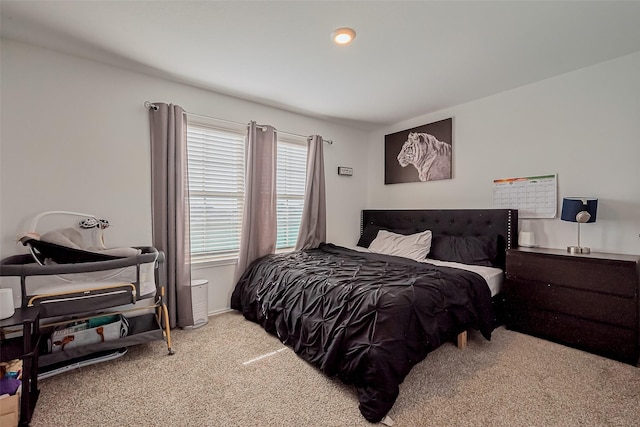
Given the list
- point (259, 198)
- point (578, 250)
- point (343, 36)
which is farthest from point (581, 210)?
point (259, 198)

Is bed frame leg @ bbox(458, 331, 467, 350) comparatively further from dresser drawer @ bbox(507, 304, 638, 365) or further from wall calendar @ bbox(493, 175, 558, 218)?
wall calendar @ bbox(493, 175, 558, 218)

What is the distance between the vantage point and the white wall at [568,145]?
224cm

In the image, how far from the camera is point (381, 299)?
1.66 metres

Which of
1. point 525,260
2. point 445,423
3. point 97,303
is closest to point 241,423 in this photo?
point 445,423

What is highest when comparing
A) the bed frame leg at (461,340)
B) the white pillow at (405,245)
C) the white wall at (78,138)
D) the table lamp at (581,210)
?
the white wall at (78,138)

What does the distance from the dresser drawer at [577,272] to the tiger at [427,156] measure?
4.24 feet

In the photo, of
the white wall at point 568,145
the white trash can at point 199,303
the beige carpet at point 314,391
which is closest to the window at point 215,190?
the white trash can at point 199,303

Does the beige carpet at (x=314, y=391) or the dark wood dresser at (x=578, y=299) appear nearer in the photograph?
the beige carpet at (x=314, y=391)

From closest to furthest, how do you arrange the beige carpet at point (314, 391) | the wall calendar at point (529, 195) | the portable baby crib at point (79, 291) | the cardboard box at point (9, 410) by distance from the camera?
the cardboard box at point (9, 410) → the beige carpet at point (314, 391) → the portable baby crib at point (79, 291) → the wall calendar at point (529, 195)

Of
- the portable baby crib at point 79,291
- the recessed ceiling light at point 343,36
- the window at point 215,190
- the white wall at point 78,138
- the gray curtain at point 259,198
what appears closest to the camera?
the portable baby crib at point 79,291

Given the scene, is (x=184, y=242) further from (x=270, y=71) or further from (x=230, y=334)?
(x=270, y=71)

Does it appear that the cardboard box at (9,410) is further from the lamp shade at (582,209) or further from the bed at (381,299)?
the lamp shade at (582,209)

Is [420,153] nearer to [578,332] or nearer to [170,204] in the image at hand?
[578,332]

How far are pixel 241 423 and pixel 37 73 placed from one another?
282 cm
